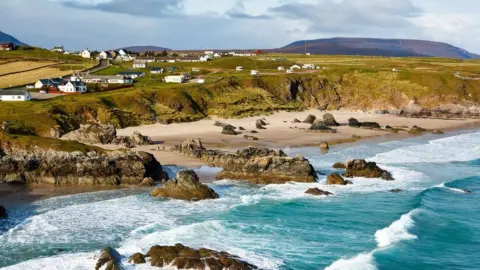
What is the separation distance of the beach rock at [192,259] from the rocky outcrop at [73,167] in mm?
18286

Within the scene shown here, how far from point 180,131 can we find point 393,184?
114ft

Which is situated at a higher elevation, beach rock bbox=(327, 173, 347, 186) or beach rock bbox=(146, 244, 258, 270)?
beach rock bbox=(146, 244, 258, 270)

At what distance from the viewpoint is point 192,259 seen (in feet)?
86.7

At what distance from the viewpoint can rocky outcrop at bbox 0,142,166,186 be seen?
145ft

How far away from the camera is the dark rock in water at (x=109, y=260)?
2562 centimetres

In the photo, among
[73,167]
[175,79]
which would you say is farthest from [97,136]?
[175,79]

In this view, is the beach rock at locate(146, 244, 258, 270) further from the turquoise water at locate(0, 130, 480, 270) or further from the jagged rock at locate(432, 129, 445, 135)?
the jagged rock at locate(432, 129, 445, 135)

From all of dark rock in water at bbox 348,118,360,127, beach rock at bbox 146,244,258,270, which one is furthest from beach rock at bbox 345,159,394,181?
dark rock in water at bbox 348,118,360,127

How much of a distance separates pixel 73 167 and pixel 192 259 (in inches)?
858

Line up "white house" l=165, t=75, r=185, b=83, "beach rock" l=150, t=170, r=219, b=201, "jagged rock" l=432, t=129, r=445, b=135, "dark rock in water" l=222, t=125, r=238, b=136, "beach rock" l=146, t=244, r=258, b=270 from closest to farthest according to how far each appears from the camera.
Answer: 1. "beach rock" l=146, t=244, r=258, b=270
2. "beach rock" l=150, t=170, r=219, b=201
3. "dark rock in water" l=222, t=125, r=238, b=136
4. "jagged rock" l=432, t=129, r=445, b=135
5. "white house" l=165, t=75, r=185, b=83

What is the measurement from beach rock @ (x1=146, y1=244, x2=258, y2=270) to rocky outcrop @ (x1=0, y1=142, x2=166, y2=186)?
60.0ft

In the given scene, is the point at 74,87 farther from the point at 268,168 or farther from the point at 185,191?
the point at 185,191

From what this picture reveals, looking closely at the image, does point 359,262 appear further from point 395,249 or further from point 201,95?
point 201,95

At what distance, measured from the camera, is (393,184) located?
158ft
